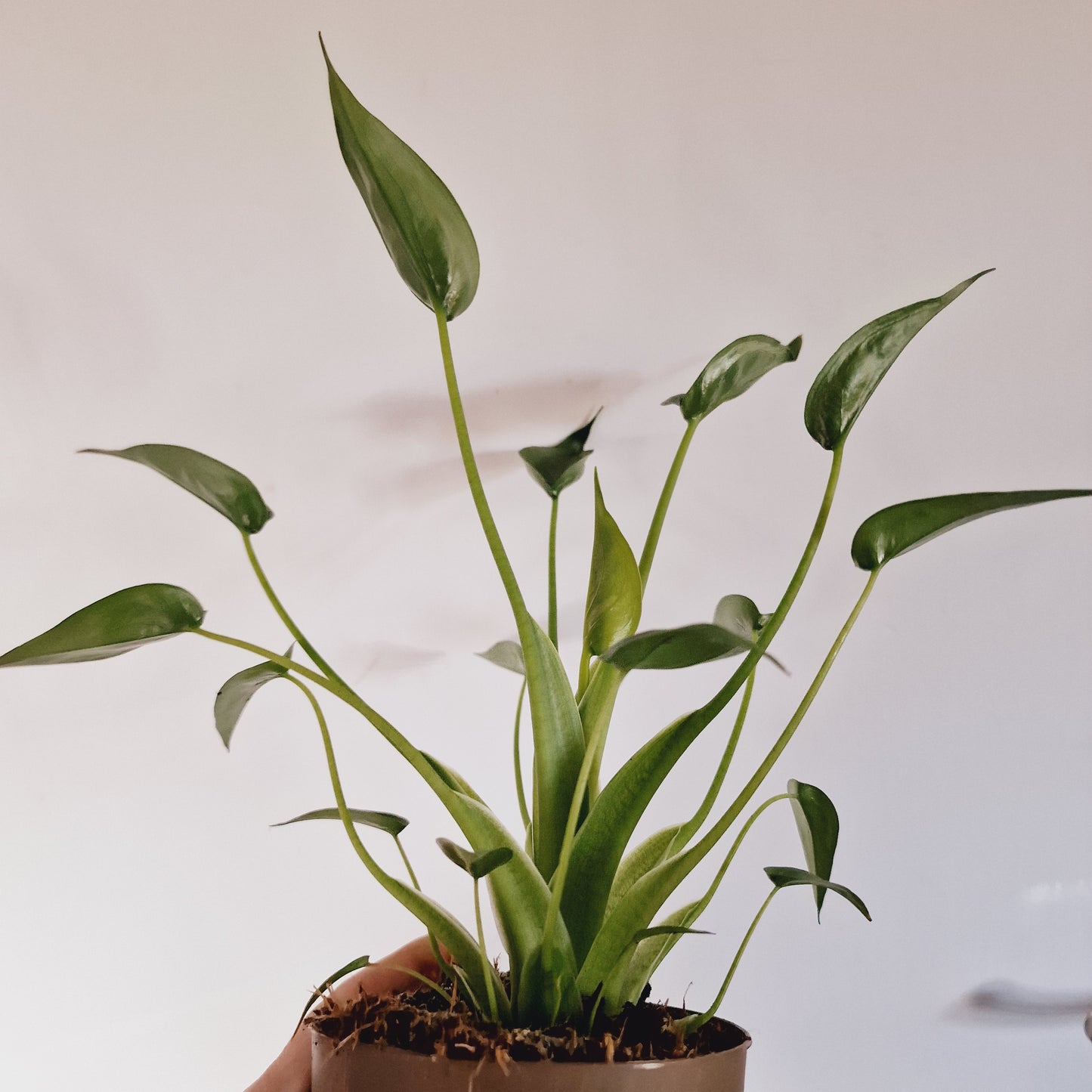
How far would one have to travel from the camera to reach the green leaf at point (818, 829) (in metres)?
0.61

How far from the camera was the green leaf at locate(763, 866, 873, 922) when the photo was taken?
59 cm

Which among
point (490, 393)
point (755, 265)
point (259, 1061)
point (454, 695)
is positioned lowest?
point (259, 1061)

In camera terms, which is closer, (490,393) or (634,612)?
(634,612)

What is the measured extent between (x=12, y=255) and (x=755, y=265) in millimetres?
782

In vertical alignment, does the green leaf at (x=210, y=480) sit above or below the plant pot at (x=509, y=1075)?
above

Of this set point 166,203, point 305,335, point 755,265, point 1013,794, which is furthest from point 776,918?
point 166,203

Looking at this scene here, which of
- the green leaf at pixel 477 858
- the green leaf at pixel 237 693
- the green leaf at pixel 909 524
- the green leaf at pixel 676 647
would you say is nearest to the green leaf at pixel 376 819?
the green leaf at pixel 237 693

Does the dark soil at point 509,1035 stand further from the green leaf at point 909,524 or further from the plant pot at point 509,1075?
the green leaf at point 909,524

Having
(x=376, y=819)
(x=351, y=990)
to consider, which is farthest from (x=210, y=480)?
(x=351, y=990)

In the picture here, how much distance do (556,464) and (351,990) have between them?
52 centimetres

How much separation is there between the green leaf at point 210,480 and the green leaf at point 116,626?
0.07m

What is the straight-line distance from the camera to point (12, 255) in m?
1.02

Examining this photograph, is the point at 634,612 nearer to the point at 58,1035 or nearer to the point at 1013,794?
the point at 1013,794

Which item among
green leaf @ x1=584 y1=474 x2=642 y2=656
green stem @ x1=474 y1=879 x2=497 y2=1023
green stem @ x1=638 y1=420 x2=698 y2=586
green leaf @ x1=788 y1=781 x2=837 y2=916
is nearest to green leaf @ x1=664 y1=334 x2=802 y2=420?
green stem @ x1=638 y1=420 x2=698 y2=586
